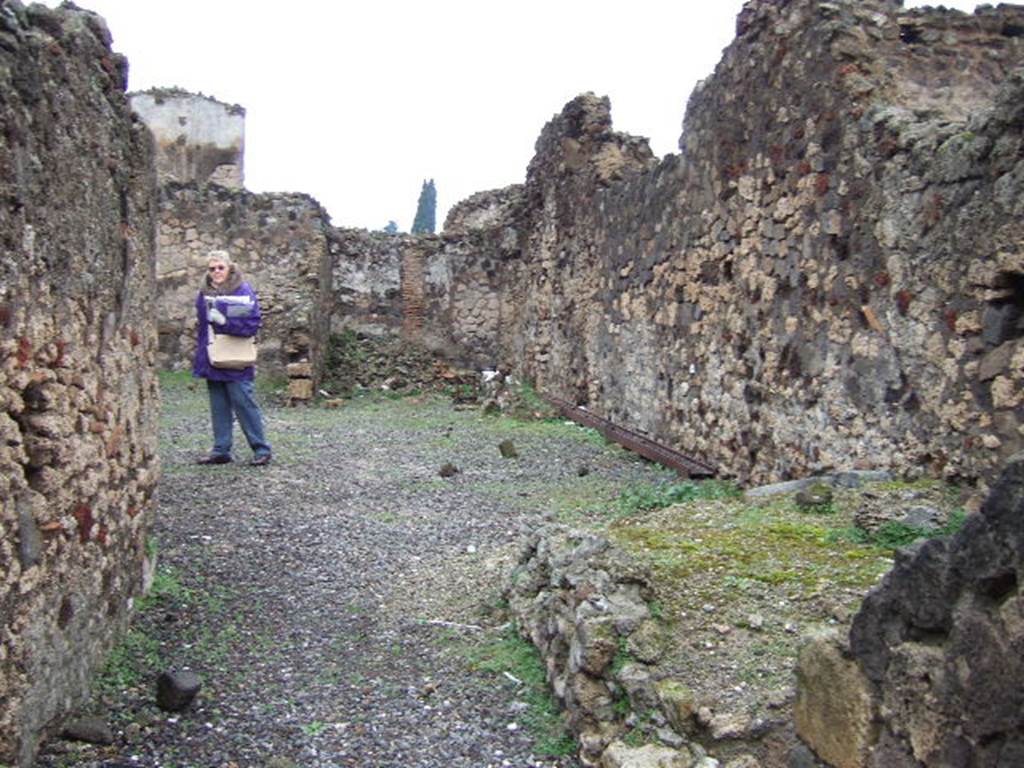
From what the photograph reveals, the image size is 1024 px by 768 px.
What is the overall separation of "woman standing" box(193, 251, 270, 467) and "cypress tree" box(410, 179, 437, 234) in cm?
4417

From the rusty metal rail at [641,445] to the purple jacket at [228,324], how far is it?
130 inches

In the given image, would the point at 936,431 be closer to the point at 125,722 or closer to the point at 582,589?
the point at 582,589

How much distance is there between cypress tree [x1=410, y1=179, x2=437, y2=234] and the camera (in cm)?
5141

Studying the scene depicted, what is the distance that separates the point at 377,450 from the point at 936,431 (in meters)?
5.21

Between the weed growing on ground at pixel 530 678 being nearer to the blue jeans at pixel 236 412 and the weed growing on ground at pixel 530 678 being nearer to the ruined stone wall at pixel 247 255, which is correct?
the blue jeans at pixel 236 412

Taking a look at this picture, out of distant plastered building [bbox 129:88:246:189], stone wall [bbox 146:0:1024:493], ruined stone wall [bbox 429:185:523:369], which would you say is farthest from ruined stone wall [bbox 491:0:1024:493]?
distant plastered building [bbox 129:88:246:189]

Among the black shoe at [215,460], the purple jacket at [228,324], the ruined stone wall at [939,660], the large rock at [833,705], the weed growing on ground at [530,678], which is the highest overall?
the purple jacket at [228,324]

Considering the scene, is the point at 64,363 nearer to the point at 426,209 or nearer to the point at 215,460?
the point at 215,460

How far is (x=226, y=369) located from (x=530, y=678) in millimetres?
4648

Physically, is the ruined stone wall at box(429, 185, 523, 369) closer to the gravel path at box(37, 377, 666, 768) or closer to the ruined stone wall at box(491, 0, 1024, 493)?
the ruined stone wall at box(491, 0, 1024, 493)

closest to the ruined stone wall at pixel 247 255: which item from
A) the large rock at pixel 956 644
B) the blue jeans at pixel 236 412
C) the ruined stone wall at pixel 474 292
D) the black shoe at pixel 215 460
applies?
the ruined stone wall at pixel 474 292

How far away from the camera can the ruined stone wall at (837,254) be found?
4.08 metres

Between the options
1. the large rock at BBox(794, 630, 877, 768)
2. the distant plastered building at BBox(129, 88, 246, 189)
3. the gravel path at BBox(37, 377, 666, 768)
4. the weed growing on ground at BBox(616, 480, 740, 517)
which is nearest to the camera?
the large rock at BBox(794, 630, 877, 768)

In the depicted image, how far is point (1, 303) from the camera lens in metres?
2.50
